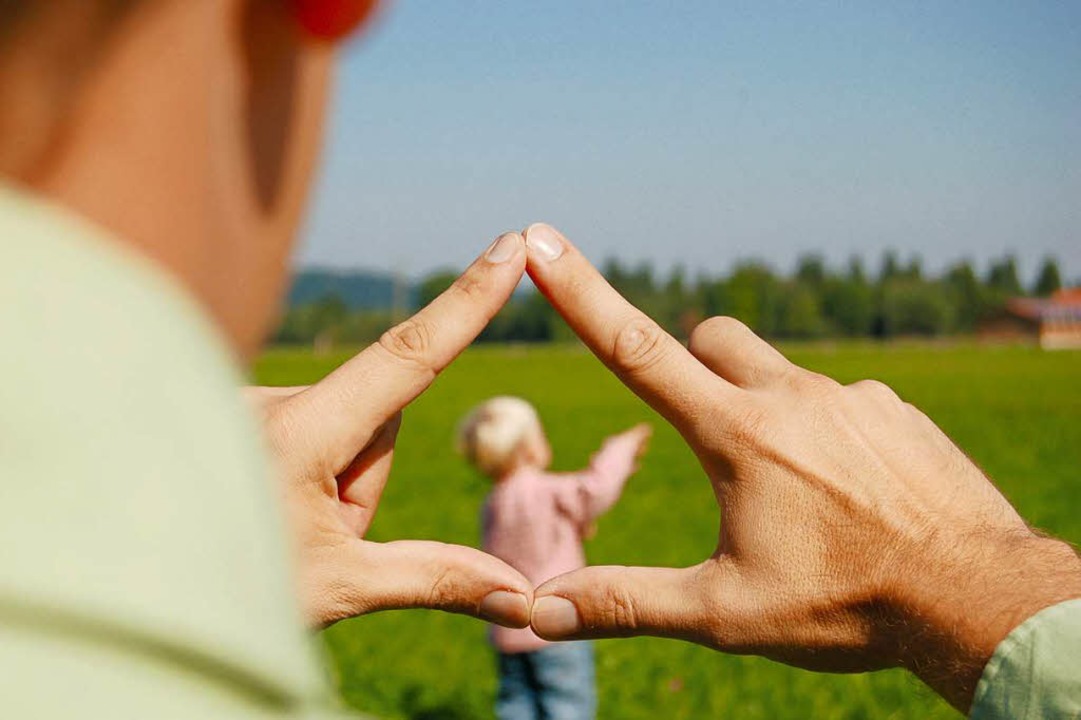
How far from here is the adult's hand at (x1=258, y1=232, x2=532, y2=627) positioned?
2010mm

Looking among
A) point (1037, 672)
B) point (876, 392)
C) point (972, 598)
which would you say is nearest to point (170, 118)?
point (1037, 672)

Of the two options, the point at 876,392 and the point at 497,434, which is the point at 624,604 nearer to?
the point at 876,392

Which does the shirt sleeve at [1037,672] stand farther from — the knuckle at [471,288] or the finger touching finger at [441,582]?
the knuckle at [471,288]

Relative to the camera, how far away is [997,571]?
5.75ft

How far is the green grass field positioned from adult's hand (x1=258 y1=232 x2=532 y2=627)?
838mm

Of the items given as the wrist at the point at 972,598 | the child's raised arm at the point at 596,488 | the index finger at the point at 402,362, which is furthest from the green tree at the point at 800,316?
the wrist at the point at 972,598

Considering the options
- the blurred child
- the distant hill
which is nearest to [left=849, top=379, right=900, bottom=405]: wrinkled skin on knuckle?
the blurred child

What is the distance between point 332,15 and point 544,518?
5409mm

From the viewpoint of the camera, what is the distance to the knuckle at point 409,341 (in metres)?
2.08

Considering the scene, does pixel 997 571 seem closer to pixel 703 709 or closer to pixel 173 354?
pixel 173 354

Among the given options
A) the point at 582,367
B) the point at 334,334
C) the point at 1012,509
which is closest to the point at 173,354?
the point at 1012,509

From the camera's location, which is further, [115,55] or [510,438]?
[510,438]

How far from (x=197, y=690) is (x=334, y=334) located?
97.8 metres

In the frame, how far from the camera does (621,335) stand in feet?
6.91
